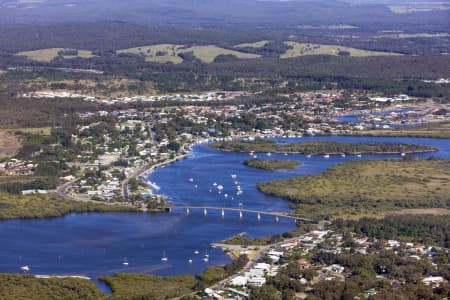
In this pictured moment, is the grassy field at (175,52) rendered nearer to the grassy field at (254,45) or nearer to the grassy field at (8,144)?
the grassy field at (254,45)

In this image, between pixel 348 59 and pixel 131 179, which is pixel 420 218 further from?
pixel 348 59

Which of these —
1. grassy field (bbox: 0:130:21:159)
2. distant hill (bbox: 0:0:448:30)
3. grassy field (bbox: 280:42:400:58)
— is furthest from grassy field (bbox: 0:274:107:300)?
distant hill (bbox: 0:0:448:30)

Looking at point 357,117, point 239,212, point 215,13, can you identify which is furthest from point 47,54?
point 215,13

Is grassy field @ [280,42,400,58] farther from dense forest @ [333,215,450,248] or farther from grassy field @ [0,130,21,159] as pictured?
dense forest @ [333,215,450,248]

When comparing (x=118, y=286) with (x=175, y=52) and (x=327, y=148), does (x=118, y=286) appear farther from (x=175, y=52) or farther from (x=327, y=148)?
(x=175, y=52)

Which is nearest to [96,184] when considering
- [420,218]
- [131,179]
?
[131,179]
